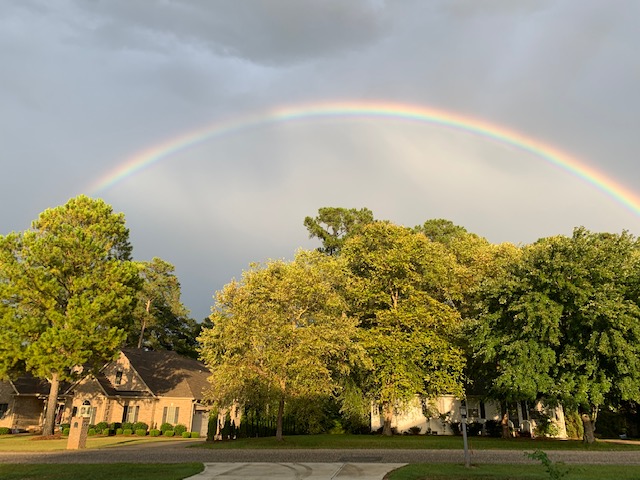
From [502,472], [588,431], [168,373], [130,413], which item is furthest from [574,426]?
[130,413]

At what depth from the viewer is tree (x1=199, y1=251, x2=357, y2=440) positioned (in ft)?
81.7

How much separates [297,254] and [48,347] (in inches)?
683

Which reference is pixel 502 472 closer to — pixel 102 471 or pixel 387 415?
pixel 102 471

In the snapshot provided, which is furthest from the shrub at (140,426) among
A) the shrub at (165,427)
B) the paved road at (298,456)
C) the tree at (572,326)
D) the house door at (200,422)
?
the tree at (572,326)

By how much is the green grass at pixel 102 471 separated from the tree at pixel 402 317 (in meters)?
16.1

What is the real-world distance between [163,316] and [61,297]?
40.6 metres

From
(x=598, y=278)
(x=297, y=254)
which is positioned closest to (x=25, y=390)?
(x=297, y=254)

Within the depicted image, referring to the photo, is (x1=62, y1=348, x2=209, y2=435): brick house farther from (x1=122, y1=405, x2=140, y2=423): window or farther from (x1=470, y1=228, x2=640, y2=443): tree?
(x1=470, y1=228, x2=640, y2=443): tree

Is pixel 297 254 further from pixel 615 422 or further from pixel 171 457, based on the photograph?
pixel 615 422

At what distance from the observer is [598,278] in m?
25.9

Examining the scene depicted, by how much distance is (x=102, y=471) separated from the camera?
15.1 m

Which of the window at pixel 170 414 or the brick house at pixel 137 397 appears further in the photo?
the window at pixel 170 414

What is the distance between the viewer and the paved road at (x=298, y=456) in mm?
18531

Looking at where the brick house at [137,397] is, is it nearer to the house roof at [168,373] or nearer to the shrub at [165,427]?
the house roof at [168,373]
